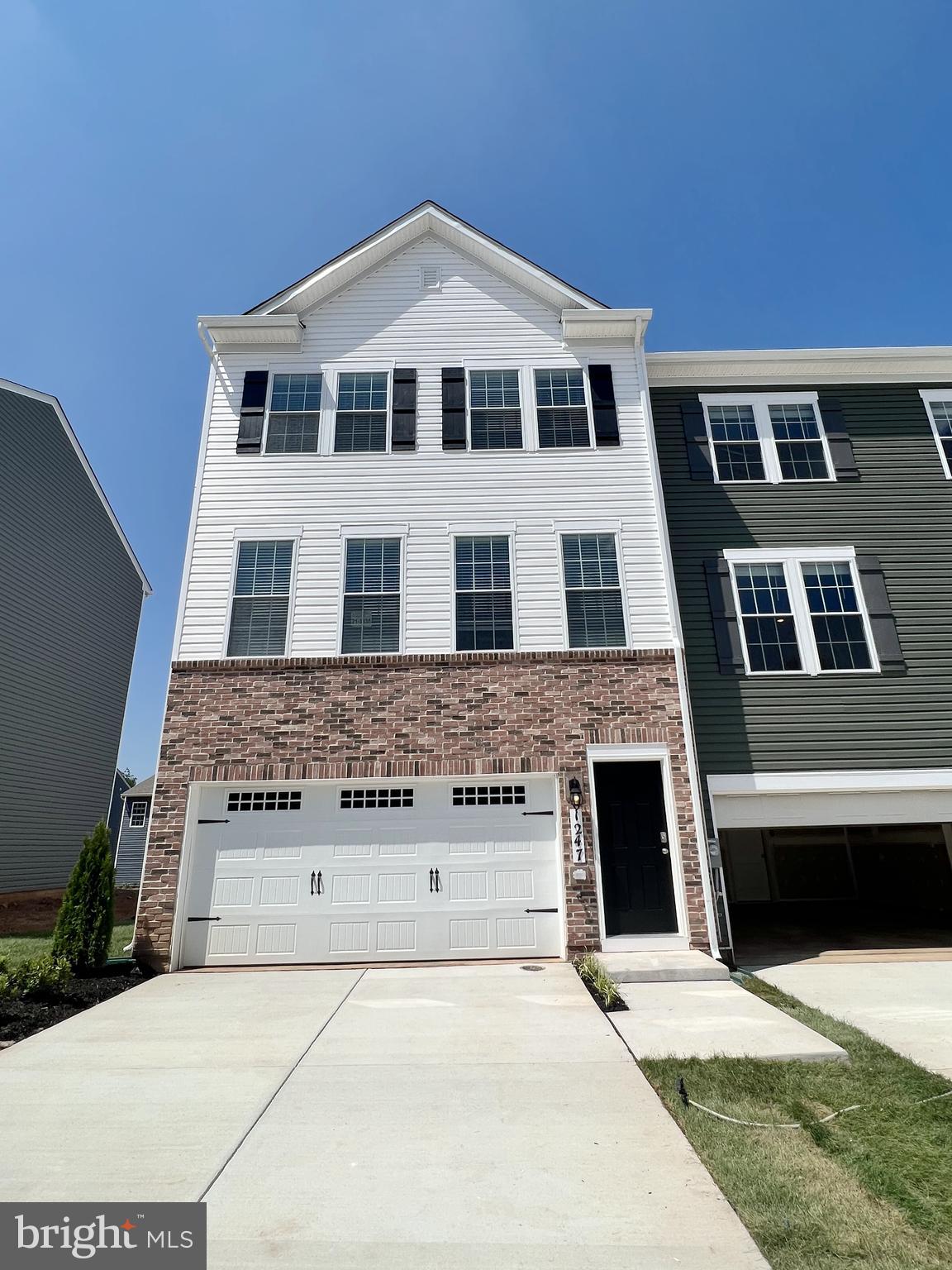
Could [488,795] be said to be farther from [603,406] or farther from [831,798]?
[603,406]

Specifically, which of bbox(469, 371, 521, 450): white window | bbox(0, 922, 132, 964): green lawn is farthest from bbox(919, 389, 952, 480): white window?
bbox(0, 922, 132, 964): green lawn

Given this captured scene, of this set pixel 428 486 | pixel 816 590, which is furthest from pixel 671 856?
pixel 428 486

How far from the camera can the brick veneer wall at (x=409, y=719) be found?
905 cm

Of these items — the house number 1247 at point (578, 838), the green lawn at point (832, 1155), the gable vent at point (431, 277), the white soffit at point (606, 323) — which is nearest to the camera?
the green lawn at point (832, 1155)

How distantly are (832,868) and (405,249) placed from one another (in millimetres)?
16748

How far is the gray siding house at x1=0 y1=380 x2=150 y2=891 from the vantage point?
15727 millimetres

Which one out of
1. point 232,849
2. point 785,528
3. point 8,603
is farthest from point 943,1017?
point 8,603

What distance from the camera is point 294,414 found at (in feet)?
35.9

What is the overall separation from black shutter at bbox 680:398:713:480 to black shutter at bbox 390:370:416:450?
15.3ft

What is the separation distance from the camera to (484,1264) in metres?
Answer: 2.79

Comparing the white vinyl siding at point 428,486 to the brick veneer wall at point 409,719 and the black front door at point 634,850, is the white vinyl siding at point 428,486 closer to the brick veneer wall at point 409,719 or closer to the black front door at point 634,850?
the brick veneer wall at point 409,719

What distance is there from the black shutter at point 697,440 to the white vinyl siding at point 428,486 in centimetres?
105

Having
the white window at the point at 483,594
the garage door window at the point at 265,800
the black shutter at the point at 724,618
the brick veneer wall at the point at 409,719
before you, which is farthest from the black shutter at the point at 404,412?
the garage door window at the point at 265,800

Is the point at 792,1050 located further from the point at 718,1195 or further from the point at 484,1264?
the point at 484,1264
